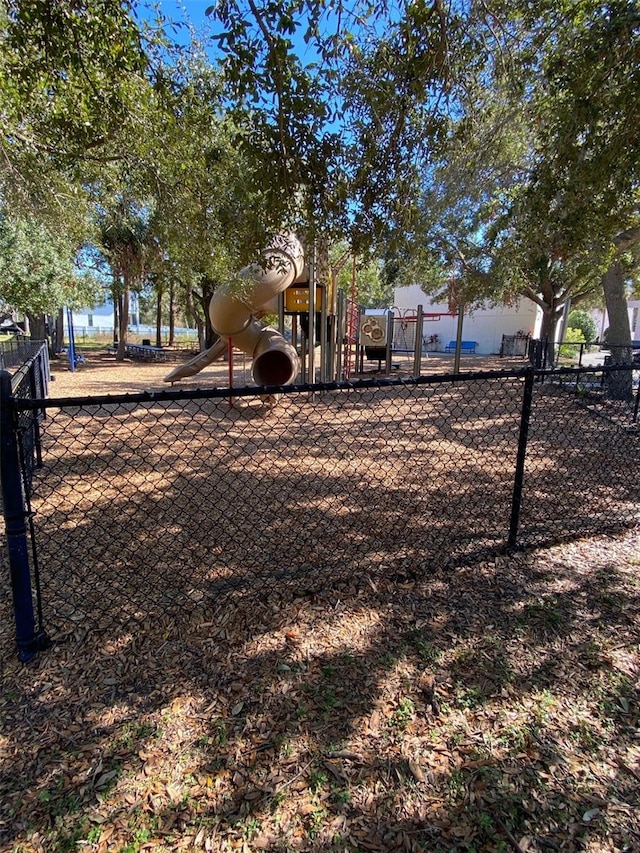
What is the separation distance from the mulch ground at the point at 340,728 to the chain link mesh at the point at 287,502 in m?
0.31

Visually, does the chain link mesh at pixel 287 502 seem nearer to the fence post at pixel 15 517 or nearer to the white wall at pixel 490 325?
the fence post at pixel 15 517

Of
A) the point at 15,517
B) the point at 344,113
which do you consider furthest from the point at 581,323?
the point at 15,517

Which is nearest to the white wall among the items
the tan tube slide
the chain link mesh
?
the tan tube slide

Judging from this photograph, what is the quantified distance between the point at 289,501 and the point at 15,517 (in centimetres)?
251

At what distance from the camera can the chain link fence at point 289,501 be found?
2766 millimetres

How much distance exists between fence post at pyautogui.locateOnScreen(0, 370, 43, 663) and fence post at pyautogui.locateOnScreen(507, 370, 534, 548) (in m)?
2.61

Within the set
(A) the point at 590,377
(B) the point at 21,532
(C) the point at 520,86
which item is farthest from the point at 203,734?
(A) the point at 590,377

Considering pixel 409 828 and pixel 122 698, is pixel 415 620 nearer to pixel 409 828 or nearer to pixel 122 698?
pixel 409 828

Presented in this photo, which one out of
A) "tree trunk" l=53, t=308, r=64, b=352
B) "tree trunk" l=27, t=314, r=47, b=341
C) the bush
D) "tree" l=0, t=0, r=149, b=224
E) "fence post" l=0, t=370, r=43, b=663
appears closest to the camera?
"fence post" l=0, t=370, r=43, b=663

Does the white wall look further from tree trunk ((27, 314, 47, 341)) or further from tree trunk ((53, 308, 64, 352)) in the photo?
tree trunk ((27, 314, 47, 341))

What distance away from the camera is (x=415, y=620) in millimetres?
2514

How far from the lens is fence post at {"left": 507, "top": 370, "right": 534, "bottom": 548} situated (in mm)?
2910

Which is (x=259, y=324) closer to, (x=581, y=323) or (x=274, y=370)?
(x=274, y=370)

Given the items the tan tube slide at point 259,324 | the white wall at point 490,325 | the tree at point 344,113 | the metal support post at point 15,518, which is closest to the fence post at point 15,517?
the metal support post at point 15,518
